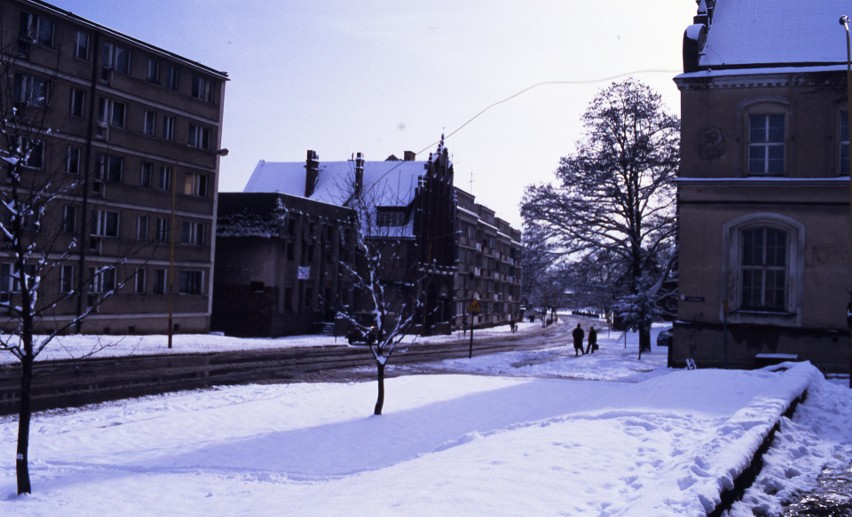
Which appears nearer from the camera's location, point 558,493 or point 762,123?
point 558,493

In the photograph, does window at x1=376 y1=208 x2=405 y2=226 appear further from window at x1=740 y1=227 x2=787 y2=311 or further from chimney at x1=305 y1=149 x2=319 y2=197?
window at x1=740 y1=227 x2=787 y2=311

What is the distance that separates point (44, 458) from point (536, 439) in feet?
23.0

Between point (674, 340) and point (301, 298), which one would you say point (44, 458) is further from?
point (301, 298)

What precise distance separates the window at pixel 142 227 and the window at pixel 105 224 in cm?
128

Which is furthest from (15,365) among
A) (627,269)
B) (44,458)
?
(627,269)

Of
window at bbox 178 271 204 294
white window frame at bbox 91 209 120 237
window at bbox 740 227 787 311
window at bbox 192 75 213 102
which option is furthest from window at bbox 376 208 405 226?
window at bbox 740 227 787 311

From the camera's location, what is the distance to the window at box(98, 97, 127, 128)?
36938mm

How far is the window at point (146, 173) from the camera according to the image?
39438 millimetres

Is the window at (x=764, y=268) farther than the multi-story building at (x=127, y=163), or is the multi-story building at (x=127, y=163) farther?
the multi-story building at (x=127, y=163)

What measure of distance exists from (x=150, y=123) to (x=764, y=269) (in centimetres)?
3100

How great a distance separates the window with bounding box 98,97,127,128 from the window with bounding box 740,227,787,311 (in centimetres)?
2965

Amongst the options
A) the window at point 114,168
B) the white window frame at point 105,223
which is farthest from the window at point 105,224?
the window at point 114,168

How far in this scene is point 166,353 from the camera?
30.0 meters

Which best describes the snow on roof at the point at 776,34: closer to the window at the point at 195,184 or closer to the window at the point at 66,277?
the window at the point at 195,184
